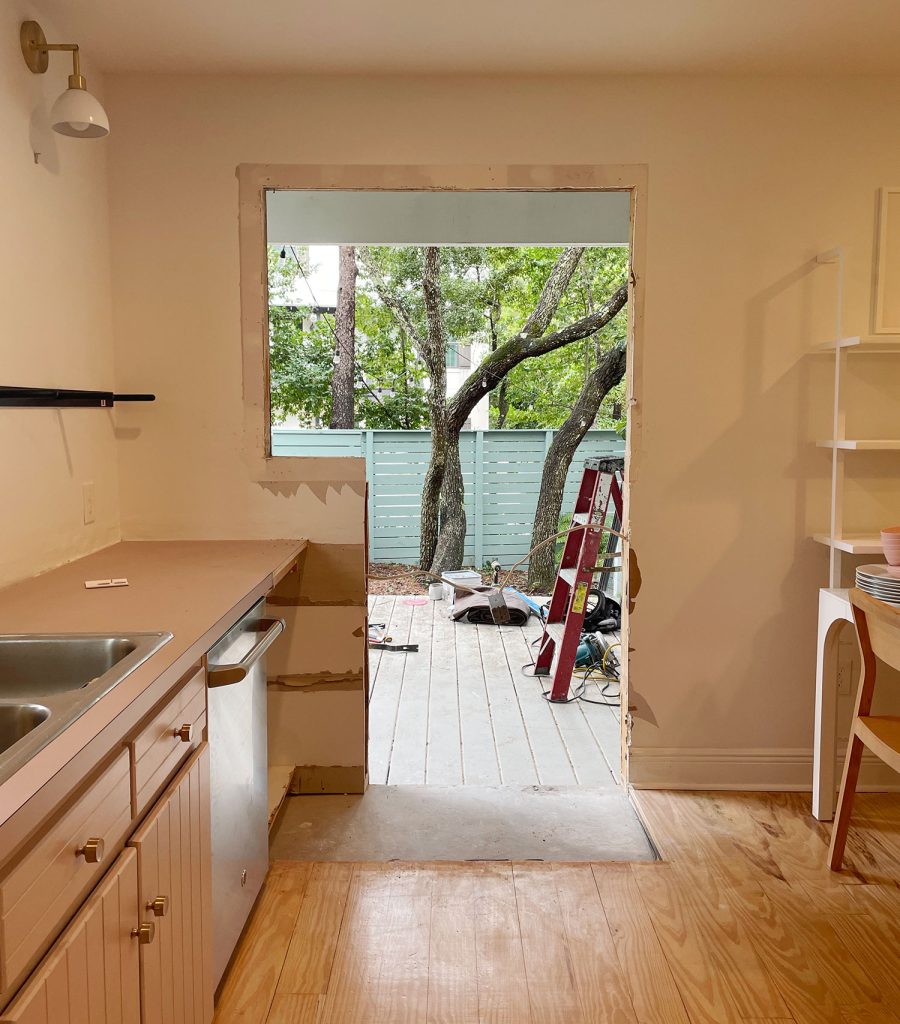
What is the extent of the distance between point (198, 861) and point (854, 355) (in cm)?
242

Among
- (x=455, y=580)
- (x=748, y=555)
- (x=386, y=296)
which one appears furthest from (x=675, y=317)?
(x=386, y=296)

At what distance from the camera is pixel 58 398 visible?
2266mm

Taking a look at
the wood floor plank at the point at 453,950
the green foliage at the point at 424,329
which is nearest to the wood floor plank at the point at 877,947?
the wood floor plank at the point at 453,950

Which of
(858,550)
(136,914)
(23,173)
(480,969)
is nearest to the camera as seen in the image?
(136,914)

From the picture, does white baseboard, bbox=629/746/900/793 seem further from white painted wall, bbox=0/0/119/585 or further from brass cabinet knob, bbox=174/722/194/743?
white painted wall, bbox=0/0/119/585

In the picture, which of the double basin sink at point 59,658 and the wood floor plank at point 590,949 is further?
the wood floor plank at point 590,949

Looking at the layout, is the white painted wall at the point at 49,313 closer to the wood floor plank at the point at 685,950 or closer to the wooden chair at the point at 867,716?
the wood floor plank at the point at 685,950

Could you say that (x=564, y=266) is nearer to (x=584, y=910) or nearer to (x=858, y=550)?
(x=858, y=550)

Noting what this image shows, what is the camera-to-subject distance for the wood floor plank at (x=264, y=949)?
1.85 metres

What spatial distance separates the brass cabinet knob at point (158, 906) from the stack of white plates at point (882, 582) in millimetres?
1959

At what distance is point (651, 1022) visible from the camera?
181 centimetres

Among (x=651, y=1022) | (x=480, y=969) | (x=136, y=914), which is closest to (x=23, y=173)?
(x=136, y=914)

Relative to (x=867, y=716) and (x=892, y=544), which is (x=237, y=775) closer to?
(x=867, y=716)

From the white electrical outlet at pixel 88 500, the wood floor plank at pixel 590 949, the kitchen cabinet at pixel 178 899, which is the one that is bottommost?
the wood floor plank at pixel 590 949
